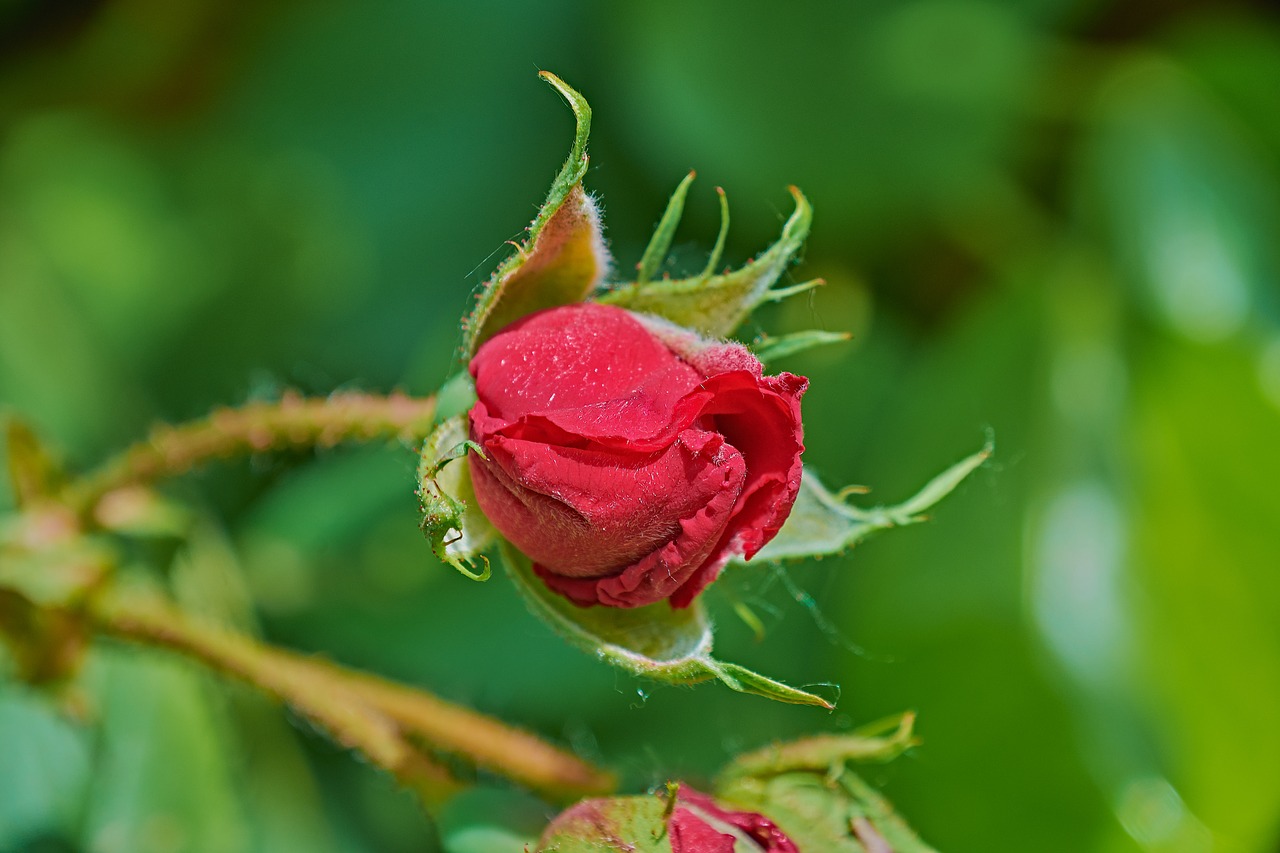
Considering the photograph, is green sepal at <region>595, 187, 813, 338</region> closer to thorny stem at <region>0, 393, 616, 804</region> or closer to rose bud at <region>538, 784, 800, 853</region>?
thorny stem at <region>0, 393, 616, 804</region>

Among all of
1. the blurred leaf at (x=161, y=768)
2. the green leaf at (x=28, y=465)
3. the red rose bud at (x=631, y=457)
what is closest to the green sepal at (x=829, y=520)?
the red rose bud at (x=631, y=457)

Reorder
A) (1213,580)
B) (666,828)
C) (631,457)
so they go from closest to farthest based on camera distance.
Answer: (631,457) < (666,828) < (1213,580)

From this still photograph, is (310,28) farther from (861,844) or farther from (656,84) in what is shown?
(861,844)

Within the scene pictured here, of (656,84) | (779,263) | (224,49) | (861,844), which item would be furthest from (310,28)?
(861,844)

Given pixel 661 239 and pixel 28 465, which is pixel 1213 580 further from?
pixel 28 465

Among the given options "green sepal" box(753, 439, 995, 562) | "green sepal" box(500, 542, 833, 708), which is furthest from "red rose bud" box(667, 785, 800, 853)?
"green sepal" box(753, 439, 995, 562)

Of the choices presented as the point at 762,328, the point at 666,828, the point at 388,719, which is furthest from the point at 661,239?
the point at 762,328

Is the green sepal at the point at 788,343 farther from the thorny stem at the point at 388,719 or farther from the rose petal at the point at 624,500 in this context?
the thorny stem at the point at 388,719
